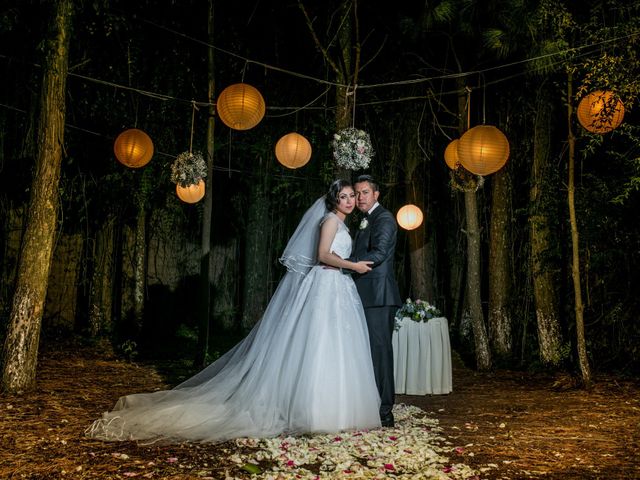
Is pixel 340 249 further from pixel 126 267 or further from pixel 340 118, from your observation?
pixel 126 267

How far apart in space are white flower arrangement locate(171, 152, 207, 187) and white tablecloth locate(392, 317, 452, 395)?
11.0 ft

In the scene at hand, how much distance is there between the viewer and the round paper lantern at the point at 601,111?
644 cm

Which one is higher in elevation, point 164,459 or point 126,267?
point 126,267

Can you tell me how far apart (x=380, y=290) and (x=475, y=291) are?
405 cm

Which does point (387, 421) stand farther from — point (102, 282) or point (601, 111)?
point (102, 282)

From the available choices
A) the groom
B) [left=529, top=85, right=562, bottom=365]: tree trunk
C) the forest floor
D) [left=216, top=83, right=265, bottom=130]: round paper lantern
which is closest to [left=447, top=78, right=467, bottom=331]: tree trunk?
[left=529, top=85, right=562, bottom=365]: tree trunk

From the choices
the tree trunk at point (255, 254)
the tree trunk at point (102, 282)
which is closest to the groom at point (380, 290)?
the tree trunk at point (102, 282)

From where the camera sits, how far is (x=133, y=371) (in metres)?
8.04

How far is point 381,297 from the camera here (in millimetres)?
5074

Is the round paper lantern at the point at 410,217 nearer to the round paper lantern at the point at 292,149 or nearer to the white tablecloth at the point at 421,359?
the round paper lantern at the point at 292,149

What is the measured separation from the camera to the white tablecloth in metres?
6.88

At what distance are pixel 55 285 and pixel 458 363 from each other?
7.23 m

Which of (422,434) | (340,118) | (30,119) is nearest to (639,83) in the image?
(340,118)

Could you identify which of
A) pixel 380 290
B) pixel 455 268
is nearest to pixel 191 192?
pixel 380 290
